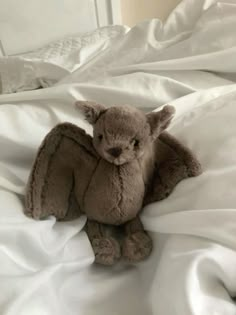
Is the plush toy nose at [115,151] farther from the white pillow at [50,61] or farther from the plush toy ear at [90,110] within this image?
the white pillow at [50,61]

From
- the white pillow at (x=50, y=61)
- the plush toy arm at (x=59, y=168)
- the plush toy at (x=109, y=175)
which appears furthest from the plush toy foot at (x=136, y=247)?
the white pillow at (x=50, y=61)

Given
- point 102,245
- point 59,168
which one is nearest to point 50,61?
point 59,168

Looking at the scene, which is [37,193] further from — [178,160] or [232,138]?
[232,138]

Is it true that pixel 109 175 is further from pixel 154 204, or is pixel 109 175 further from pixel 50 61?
pixel 50 61

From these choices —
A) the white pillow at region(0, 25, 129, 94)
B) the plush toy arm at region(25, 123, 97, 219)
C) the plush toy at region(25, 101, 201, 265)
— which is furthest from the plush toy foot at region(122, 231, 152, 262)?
the white pillow at region(0, 25, 129, 94)

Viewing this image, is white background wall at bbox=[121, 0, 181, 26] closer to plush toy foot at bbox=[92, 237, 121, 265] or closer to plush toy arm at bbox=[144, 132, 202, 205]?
plush toy arm at bbox=[144, 132, 202, 205]
